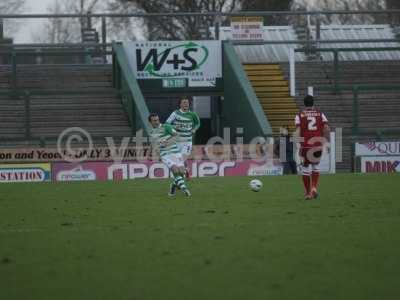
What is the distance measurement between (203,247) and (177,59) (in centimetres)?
2662

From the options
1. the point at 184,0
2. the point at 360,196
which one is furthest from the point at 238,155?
the point at 184,0

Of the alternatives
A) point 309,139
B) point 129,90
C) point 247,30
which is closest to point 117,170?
point 129,90

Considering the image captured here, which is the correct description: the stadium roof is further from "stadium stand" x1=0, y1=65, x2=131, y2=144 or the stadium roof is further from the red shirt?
the red shirt

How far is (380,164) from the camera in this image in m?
33.2

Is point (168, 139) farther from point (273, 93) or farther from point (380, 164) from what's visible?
point (273, 93)

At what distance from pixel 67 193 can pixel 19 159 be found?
997 centimetres

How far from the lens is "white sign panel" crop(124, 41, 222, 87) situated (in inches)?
1471

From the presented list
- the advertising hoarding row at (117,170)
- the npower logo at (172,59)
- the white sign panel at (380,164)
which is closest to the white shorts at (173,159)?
the advertising hoarding row at (117,170)

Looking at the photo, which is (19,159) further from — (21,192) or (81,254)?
(81,254)

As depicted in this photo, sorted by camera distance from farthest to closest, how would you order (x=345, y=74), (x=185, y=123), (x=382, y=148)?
(x=345, y=74), (x=382, y=148), (x=185, y=123)

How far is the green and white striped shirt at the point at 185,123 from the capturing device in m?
25.0

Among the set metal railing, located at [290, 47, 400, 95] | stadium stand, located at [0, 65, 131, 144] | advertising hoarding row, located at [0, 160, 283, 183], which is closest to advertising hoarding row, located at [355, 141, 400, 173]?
advertising hoarding row, located at [0, 160, 283, 183]

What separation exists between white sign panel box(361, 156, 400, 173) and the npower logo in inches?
312

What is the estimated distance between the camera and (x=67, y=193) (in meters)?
21.7
